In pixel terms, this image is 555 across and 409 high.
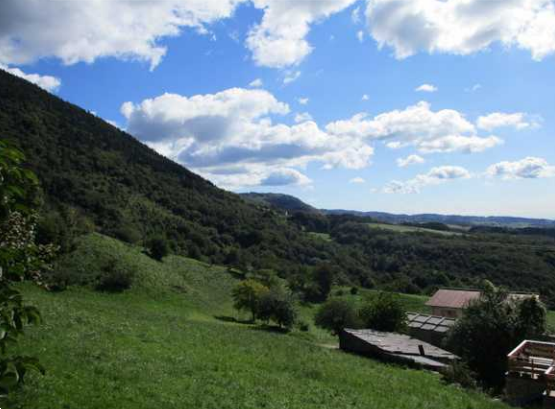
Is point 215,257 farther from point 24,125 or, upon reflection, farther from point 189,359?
point 189,359

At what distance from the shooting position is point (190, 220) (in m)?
118

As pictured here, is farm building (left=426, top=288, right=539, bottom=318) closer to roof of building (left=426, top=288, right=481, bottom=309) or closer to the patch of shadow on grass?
roof of building (left=426, top=288, right=481, bottom=309)

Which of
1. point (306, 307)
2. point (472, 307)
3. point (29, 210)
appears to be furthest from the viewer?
point (306, 307)

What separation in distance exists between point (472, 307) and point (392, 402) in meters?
12.5

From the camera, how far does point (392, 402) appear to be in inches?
654

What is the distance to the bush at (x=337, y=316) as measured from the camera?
159 ft

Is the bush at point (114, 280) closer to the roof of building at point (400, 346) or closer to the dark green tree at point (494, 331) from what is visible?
the roof of building at point (400, 346)

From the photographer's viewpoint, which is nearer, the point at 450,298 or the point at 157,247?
the point at 450,298

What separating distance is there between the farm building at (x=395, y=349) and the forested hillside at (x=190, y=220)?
130ft

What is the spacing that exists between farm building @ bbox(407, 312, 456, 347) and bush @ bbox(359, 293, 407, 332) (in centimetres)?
125

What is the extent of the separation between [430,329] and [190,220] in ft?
271

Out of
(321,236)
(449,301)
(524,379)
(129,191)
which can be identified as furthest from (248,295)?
(321,236)

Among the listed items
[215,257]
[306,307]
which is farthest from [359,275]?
[306,307]

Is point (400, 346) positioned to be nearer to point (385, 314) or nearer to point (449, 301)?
point (385, 314)
